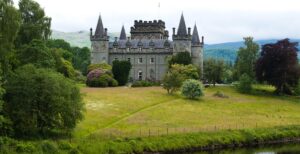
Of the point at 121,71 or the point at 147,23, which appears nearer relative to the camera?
the point at 121,71

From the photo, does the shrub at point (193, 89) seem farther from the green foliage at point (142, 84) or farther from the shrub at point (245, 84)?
the green foliage at point (142, 84)

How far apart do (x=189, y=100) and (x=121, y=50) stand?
4084 centimetres

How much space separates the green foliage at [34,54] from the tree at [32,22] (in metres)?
2.22

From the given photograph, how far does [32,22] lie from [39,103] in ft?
45.2

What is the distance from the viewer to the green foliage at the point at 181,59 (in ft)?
347

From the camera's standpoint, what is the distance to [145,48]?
384 ft

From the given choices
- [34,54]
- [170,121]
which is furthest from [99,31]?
[34,54]

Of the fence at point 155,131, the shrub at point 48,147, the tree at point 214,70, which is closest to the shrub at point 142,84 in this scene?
the tree at point 214,70

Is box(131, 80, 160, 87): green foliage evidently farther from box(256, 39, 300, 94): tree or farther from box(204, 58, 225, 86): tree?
box(256, 39, 300, 94): tree

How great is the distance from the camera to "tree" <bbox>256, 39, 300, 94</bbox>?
9344 centimetres

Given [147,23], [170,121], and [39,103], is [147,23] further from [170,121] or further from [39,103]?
[39,103]

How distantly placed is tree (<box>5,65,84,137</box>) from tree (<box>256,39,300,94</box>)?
2105 inches

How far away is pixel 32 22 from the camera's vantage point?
5781 cm

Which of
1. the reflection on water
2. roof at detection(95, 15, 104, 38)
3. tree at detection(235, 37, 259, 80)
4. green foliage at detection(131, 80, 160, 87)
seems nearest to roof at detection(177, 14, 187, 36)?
tree at detection(235, 37, 259, 80)
